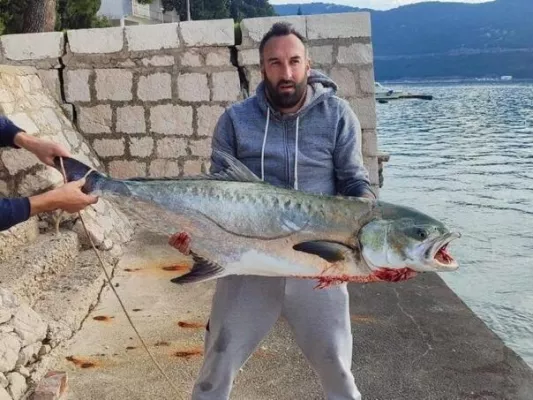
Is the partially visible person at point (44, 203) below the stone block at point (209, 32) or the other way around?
below

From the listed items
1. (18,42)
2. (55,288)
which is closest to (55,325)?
(55,288)

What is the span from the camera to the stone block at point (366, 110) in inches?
284

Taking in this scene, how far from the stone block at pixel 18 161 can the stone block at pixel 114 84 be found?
1.55 m

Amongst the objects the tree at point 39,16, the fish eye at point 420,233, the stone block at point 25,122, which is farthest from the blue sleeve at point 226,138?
the tree at point 39,16

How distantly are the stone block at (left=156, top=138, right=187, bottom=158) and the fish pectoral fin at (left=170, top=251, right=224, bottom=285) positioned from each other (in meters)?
4.81

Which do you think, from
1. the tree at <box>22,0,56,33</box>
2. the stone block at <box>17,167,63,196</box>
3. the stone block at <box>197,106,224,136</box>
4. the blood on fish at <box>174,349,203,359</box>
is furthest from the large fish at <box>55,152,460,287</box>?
the tree at <box>22,0,56,33</box>

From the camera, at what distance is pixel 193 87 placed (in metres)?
7.38

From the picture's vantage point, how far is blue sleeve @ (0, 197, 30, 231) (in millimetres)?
2748

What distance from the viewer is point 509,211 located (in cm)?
1332

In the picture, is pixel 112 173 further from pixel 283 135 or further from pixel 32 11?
pixel 283 135

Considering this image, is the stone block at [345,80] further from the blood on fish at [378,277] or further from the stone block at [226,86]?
the blood on fish at [378,277]

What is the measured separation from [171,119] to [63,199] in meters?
4.74

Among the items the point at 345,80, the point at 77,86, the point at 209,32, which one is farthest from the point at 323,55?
the point at 77,86

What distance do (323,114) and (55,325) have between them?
2419 mm
